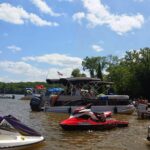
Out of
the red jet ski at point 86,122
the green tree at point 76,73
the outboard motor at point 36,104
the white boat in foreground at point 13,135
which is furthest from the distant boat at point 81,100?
the green tree at point 76,73

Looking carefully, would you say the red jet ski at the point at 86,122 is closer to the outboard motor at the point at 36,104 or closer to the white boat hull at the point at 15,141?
the white boat hull at the point at 15,141

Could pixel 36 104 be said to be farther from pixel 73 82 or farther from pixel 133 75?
pixel 133 75

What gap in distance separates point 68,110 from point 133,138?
27.0 metres

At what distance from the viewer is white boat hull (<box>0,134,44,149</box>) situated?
59.1 feet

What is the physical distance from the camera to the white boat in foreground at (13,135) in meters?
18.2

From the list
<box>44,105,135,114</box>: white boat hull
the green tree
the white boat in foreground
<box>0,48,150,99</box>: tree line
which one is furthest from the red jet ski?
the green tree

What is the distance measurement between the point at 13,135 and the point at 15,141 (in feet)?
1.55

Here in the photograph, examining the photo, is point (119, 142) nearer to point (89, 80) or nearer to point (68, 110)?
point (68, 110)

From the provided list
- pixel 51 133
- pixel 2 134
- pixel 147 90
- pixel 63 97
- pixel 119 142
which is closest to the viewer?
pixel 2 134

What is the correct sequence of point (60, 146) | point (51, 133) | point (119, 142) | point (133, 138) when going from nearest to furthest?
point (60, 146) < point (119, 142) < point (133, 138) < point (51, 133)

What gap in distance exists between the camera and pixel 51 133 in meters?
27.9

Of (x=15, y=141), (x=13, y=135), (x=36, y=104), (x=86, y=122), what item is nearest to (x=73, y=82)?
(x=36, y=104)

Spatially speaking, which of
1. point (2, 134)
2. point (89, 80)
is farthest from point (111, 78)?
point (2, 134)

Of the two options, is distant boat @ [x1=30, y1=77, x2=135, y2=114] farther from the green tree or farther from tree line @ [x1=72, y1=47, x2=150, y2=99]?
the green tree
